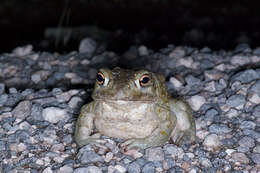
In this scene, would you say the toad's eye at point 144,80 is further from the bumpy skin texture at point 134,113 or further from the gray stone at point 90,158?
the gray stone at point 90,158

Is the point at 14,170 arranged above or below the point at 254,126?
below

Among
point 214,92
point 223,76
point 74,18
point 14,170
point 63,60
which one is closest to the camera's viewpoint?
point 14,170

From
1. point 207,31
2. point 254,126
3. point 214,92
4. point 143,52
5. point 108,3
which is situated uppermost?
point 108,3

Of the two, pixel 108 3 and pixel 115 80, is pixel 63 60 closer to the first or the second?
pixel 115 80

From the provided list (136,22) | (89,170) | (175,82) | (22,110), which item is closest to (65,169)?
(89,170)

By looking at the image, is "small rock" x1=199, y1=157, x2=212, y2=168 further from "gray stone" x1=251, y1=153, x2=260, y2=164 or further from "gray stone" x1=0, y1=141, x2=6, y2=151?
"gray stone" x1=0, y1=141, x2=6, y2=151

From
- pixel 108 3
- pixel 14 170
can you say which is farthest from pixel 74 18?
pixel 14 170

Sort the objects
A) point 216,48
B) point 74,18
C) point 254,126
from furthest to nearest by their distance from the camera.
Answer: point 74,18, point 216,48, point 254,126
